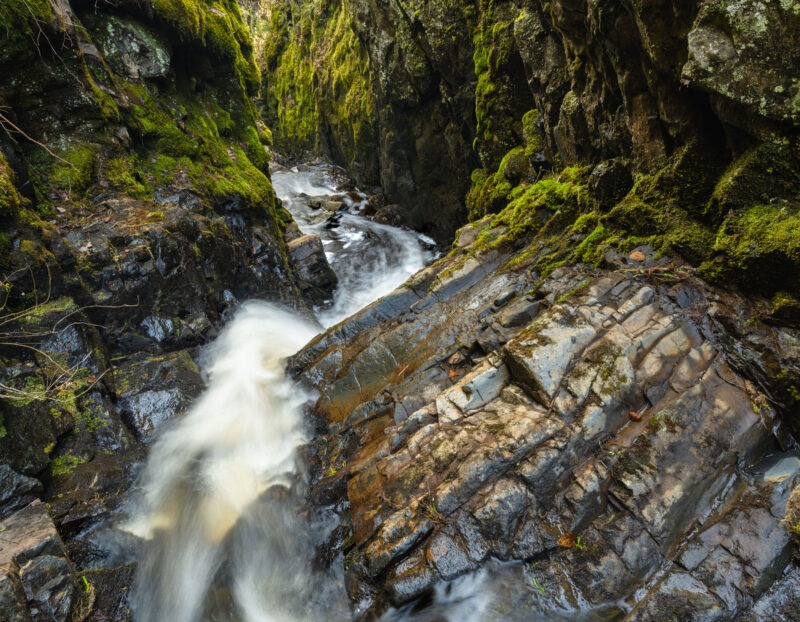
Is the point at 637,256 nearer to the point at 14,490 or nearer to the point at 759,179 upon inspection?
the point at 759,179

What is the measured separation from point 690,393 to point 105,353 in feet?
28.1

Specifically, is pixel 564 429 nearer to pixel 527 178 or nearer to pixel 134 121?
pixel 527 178

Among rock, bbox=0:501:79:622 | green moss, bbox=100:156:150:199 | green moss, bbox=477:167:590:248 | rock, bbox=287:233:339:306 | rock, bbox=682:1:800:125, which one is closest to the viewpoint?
rock, bbox=0:501:79:622

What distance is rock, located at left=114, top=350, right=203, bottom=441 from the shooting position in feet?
22.3

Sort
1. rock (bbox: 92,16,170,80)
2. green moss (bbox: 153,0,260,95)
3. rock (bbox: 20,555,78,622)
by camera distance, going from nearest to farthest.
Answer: rock (bbox: 20,555,78,622) < rock (bbox: 92,16,170,80) < green moss (bbox: 153,0,260,95)

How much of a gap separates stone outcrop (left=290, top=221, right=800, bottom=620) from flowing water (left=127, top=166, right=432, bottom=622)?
579 mm

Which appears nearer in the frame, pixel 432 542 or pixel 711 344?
pixel 432 542

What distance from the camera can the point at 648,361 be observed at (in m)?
4.48

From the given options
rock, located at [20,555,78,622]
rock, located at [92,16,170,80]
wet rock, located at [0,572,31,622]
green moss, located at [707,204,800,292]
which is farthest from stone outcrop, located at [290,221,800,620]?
rock, located at [92,16,170,80]

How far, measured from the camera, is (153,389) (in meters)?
7.18

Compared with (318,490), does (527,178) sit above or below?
above

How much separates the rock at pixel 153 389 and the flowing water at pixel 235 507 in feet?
0.85

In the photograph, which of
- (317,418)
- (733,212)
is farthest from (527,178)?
(317,418)

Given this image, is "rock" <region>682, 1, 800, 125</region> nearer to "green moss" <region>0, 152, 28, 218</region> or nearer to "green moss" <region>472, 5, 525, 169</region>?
"green moss" <region>472, 5, 525, 169</region>
